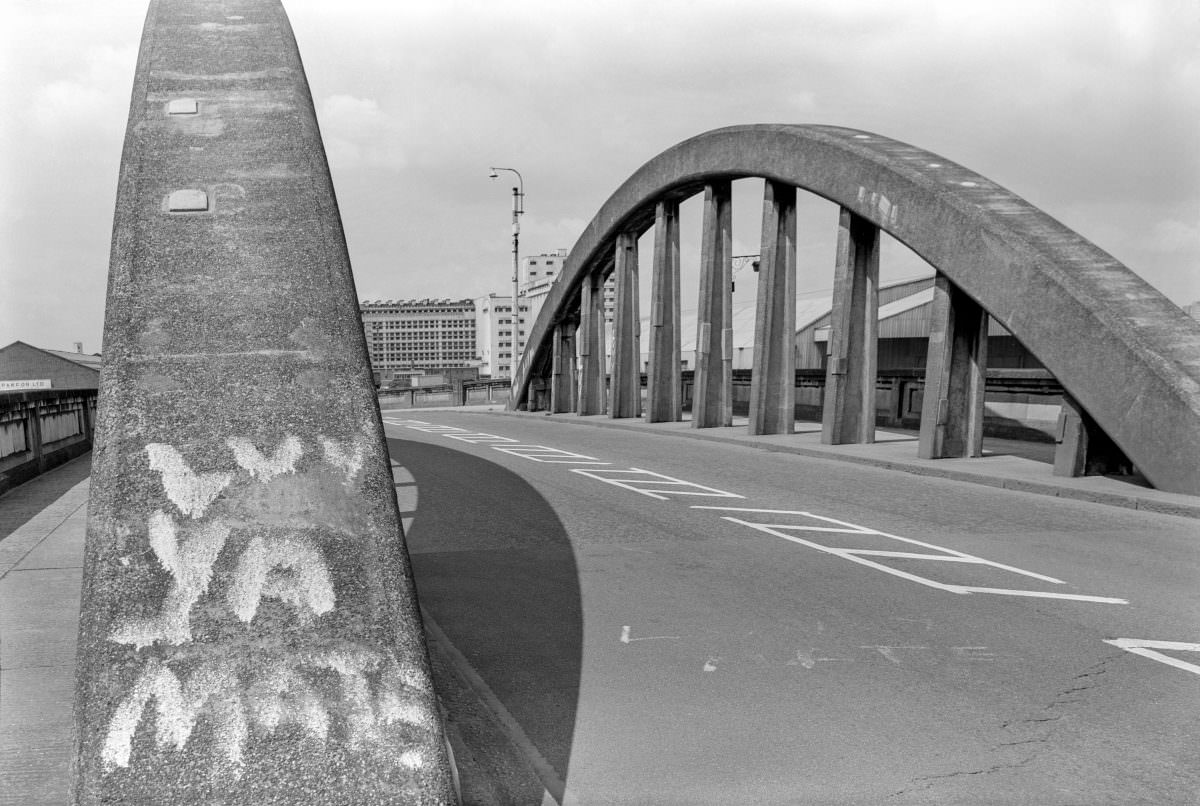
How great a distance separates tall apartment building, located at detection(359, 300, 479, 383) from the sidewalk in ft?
593

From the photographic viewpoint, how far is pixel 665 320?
26562mm

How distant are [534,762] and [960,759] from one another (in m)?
1.74

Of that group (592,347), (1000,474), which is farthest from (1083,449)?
(592,347)

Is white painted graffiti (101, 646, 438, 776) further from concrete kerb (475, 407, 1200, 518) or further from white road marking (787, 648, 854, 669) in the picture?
concrete kerb (475, 407, 1200, 518)

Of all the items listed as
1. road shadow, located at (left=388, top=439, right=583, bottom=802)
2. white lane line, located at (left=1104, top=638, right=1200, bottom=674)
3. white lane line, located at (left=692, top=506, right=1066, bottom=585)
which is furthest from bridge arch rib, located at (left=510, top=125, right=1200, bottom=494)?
road shadow, located at (left=388, top=439, right=583, bottom=802)

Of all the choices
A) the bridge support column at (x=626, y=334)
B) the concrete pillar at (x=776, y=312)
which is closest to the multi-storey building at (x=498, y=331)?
the bridge support column at (x=626, y=334)

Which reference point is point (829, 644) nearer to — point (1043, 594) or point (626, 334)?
point (1043, 594)

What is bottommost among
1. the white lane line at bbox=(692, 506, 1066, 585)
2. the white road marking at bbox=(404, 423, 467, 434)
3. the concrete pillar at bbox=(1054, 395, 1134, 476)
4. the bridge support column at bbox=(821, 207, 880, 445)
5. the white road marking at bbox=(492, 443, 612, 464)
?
the white road marking at bbox=(404, 423, 467, 434)

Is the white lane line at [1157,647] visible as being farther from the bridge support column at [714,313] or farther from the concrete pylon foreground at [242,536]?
the bridge support column at [714,313]

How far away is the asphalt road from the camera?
159 inches

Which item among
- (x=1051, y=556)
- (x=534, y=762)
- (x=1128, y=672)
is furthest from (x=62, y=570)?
(x=1051, y=556)

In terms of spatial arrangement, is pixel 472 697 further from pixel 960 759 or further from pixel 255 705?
pixel 960 759

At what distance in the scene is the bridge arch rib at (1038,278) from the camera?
38.1 ft

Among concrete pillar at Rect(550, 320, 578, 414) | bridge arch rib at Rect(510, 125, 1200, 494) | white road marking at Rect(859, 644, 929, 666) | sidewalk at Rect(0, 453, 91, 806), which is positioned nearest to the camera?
sidewalk at Rect(0, 453, 91, 806)
